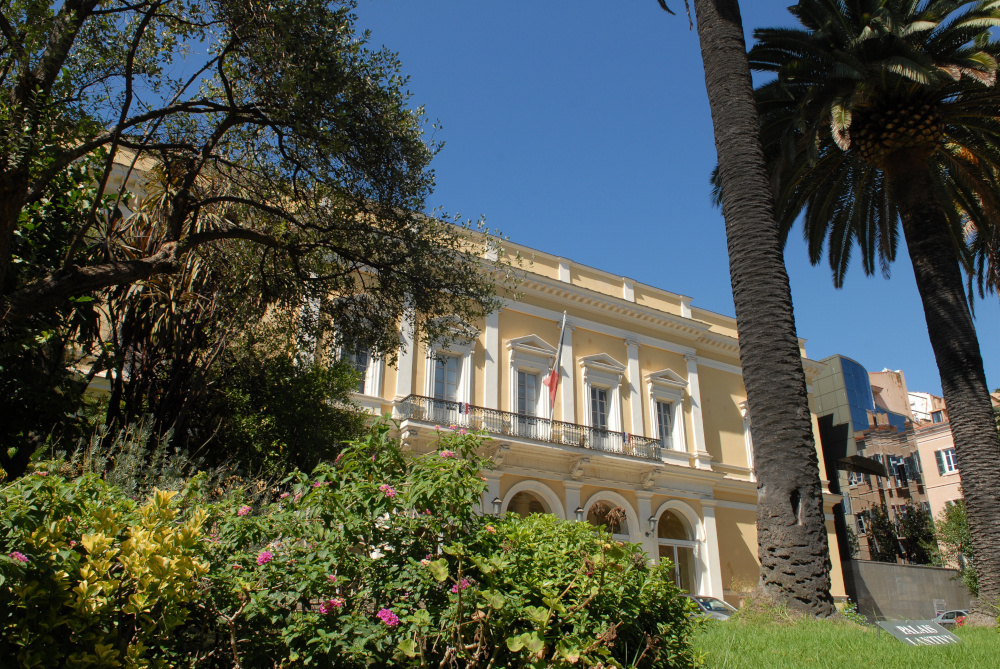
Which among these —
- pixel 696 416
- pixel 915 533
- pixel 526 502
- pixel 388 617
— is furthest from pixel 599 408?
pixel 915 533

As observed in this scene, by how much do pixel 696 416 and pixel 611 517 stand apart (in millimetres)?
5273

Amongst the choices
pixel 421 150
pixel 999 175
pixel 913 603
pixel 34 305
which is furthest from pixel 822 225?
pixel 913 603

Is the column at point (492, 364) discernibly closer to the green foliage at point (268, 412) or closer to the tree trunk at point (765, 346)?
the green foliage at point (268, 412)

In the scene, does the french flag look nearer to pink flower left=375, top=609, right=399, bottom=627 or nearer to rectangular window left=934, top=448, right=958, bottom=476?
pink flower left=375, top=609, right=399, bottom=627

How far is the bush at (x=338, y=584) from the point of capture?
266 cm

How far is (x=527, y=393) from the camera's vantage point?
18766 mm

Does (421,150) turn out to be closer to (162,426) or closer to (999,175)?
(162,426)

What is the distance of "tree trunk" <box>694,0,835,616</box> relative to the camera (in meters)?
5.79

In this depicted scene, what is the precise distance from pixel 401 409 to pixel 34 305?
11.3 m

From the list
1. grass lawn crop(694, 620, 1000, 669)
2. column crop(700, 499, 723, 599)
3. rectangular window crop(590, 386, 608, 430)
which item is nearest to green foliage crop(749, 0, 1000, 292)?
grass lawn crop(694, 620, 1000, 669)

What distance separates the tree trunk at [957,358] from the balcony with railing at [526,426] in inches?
362

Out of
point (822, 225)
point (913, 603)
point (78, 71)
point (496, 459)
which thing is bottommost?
point (913, 603)

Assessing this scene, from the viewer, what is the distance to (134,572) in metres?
2.78

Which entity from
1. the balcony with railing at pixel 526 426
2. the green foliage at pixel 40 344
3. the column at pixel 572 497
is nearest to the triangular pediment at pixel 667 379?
the balcony with railing at pixel 526 426
